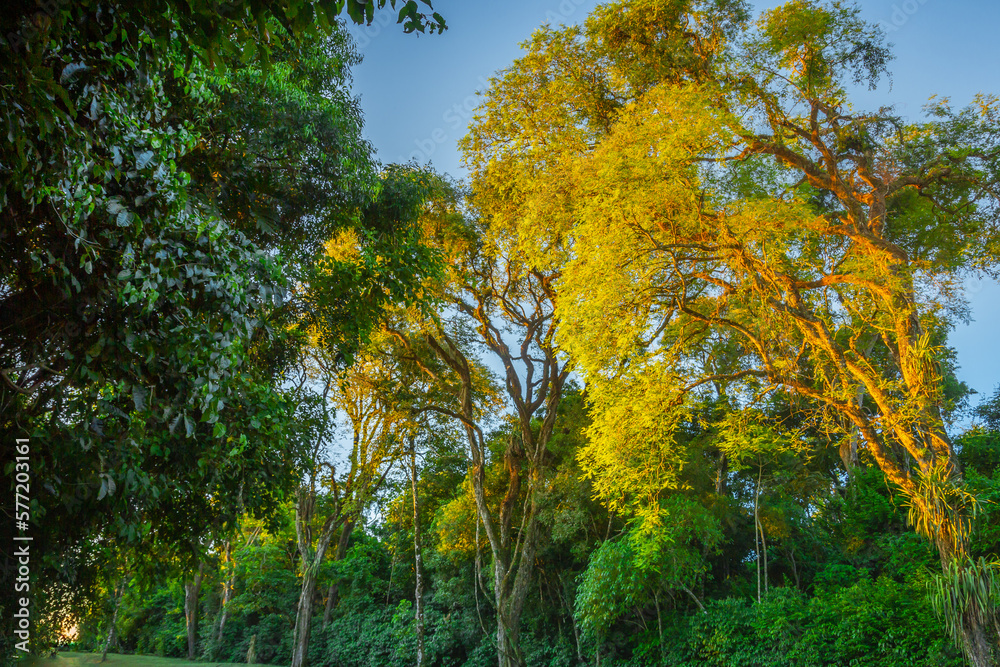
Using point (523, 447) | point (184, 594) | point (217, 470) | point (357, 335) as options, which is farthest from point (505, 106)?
point (184, 594)

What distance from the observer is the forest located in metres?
3.72

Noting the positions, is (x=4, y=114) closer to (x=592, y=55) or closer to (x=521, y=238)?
(x=521, y=238)

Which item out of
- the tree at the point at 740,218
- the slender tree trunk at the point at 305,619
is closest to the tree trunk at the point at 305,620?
the slender tree trunk at the point at 305,619

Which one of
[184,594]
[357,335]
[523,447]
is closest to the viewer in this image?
[357,335]

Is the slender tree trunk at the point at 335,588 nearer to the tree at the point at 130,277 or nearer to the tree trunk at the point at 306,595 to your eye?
the tree trunk at the point at 306,595

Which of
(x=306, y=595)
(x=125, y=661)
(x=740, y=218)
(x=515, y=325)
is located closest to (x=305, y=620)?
(x=306, y=595)

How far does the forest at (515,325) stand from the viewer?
3.72m

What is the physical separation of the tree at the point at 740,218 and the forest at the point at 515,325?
0.05 m

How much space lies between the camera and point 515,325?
44.5ft

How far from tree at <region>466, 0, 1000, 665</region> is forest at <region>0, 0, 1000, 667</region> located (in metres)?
0.05

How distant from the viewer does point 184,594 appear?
18.8 m

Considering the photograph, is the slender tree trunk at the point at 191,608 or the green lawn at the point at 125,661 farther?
the slender tree trunk at the point at 191,608

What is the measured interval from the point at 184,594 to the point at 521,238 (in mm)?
16028

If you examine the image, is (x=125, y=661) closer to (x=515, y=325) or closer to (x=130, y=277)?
(x=515, y=325)
